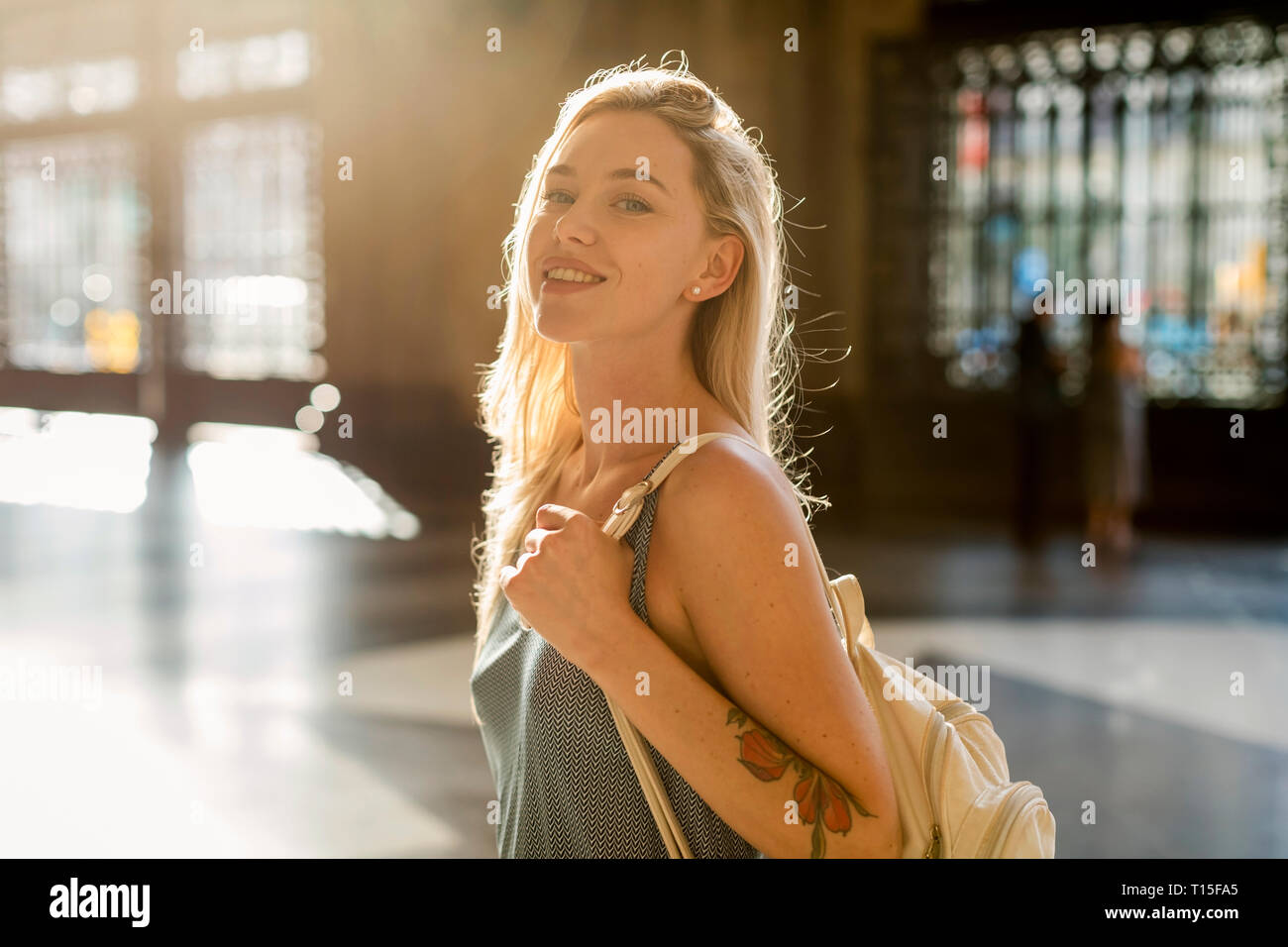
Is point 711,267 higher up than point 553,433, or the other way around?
point 711,267

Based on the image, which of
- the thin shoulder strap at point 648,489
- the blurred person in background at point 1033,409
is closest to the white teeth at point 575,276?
the thin shoulder strap at point 648,489

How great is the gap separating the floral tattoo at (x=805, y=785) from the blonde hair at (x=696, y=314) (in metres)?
0.33

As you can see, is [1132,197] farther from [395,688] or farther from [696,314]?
[696,314]

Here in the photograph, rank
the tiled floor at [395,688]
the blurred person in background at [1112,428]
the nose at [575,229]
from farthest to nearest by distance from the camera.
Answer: the blurred person in background at [1112,428] → the tiled floor at [395,688] → the nose at [575,229]

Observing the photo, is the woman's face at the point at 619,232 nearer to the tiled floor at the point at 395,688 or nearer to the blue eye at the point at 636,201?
the blue eye at the point at 636,201

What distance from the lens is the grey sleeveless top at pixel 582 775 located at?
4.11 ft

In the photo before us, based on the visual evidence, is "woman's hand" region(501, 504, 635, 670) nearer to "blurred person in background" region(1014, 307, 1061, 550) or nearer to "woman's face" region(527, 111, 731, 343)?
"woman's face" region(527, 111, 731, 343)

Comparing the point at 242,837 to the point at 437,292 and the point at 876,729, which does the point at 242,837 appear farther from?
the point at 437,292

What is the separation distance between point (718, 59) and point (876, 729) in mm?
10788

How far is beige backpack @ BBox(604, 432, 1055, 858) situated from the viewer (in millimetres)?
1188

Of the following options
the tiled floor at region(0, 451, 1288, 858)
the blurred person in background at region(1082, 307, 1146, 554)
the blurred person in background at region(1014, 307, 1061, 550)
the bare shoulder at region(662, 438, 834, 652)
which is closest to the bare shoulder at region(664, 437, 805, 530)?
the bare shoulder at region(662, 438, 834, 652)

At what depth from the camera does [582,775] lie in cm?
129

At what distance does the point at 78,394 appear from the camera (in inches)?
595
